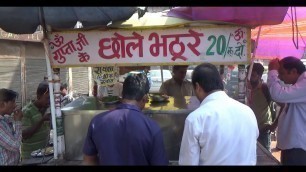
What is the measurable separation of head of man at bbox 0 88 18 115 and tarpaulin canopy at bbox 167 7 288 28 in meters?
1.71

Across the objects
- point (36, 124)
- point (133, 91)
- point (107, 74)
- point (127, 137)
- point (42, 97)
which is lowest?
point (36, 124)

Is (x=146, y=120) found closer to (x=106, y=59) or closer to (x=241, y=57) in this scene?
(x=106, y=59)

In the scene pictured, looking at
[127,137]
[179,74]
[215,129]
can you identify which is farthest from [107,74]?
[179,74]

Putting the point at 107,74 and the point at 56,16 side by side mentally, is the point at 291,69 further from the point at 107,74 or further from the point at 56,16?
the point at 56,16

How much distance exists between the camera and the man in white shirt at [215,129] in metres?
2.21

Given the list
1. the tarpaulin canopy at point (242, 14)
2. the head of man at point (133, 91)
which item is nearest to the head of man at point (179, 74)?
the tarpaulin canopy at point (242, 14)

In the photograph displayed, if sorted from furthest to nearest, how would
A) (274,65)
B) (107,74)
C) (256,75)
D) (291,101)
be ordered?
1. (256,75)
2. (274,65)
3. (291,101)
4. (107,74)

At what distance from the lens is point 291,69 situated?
3.74 metres

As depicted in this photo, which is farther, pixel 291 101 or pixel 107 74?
pixel 291 101

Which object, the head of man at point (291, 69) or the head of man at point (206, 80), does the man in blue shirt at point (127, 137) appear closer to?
the head of man at point (206, 80)

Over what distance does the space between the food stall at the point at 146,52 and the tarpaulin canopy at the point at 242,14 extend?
9 cm

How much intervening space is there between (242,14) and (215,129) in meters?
1.06

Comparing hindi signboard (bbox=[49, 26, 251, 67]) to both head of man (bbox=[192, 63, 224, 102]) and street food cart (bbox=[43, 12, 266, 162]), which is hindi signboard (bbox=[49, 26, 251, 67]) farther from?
head of man (bbox=[192, 63, 224, 102])
